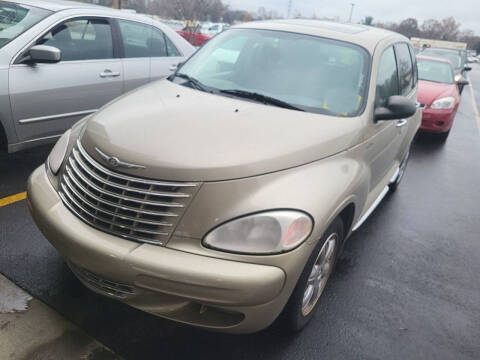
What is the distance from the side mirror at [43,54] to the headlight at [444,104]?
6553 millimetres

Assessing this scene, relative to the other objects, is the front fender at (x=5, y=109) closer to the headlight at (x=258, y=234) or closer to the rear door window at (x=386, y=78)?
the headlight at (x=258, y=234)

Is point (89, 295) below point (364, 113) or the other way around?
below

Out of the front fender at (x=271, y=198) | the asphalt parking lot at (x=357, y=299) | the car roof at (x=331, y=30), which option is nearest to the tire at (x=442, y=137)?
the asphalt parking lot at (x=357, y=299)

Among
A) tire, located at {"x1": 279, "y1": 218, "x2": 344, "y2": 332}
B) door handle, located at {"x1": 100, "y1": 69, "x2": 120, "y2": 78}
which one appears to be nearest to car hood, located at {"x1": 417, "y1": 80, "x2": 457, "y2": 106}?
door handle, located at {"x1": 100, "y1": 69, "x2": 120, "y2": 78}

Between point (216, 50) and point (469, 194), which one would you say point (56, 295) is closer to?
point (216, 50)

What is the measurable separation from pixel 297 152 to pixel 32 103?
2831 mm

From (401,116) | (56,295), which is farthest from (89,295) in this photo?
(401,116)

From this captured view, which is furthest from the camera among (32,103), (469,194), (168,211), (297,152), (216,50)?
(469,194)

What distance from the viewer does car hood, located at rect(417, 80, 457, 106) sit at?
775 cm

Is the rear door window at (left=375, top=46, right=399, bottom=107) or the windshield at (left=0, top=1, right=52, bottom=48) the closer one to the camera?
the rear door window at (left=375, top=46, right=399, bottom=107)

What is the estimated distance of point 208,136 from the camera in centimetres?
230

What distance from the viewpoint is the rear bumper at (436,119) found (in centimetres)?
763

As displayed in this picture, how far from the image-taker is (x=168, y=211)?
6.68 feet

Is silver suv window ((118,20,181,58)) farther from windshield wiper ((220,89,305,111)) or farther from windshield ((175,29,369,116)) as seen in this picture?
windshield wiper ((220,89,305,111))
